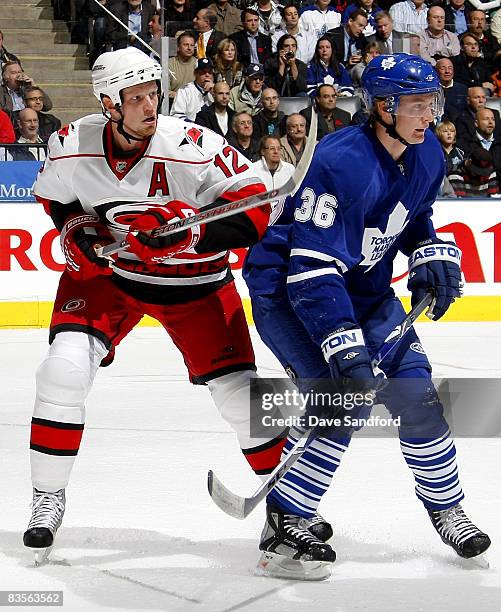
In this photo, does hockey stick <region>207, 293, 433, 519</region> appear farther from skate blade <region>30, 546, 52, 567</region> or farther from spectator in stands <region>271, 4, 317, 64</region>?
spectator in stands <region>271, 4, 317, 64</region>

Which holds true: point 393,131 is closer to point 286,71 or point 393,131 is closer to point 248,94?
point 248,94

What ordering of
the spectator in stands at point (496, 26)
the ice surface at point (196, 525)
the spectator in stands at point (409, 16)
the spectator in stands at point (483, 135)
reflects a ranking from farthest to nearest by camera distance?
the spectator in stands at point (496, 26) → the spectator in stands at point (409, 16) → the spectator in stands at point (483, 135) → the ice surface at point (196, 525)

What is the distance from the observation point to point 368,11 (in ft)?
28.0

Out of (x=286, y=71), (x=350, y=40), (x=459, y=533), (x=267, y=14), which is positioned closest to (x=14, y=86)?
(x=286, y=71)

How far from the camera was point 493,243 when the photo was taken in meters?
6.82

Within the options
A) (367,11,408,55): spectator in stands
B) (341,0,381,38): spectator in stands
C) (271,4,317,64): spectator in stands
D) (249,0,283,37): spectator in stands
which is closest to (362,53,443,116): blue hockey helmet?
(367,11,408,55): spectator in stands

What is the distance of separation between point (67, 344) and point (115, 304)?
0.55 feet

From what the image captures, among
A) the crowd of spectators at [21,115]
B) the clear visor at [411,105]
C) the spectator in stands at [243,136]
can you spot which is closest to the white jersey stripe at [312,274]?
the clear visor at [411,105]

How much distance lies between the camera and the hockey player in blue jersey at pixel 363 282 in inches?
96.1

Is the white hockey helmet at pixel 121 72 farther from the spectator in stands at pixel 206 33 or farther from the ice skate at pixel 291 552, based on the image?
the spectator in stands at pixel 206 33

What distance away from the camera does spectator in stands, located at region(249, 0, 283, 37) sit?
8.26m

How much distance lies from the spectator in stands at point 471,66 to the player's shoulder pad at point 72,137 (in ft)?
19.1

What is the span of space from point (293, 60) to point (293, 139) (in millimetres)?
1121

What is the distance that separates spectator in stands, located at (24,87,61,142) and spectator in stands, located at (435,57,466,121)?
250 centimetres
